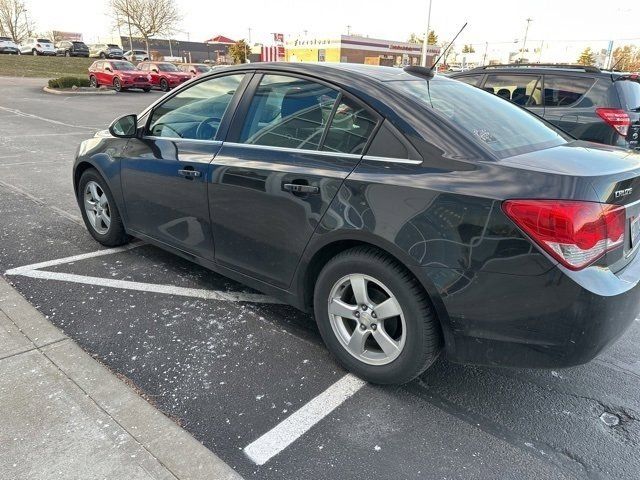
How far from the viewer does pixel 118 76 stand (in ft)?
89.1

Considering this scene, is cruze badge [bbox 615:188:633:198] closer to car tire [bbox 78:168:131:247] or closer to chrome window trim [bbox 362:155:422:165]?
chrome window trim [bbox 362:155:422:165]

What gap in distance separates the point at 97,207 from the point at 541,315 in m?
3.85

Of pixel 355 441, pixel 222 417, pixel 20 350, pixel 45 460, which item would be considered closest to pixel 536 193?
pixel 355 441

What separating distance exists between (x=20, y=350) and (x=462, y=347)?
2.47 metres

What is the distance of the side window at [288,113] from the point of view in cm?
290

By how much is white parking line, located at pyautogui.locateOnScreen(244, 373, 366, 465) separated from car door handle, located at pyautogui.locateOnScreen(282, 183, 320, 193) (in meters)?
1.07

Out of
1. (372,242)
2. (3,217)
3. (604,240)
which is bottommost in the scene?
(3,217)

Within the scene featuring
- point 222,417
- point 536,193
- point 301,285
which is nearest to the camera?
point 536,193

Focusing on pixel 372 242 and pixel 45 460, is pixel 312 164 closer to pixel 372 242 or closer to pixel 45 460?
pixel 372 242

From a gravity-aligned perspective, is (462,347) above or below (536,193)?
below

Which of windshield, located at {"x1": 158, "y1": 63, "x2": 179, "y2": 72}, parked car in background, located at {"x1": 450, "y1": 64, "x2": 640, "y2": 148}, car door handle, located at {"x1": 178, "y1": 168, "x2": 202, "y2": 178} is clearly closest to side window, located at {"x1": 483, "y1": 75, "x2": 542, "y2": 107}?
parked car in background, located at {"x1": 450, "y1": 64, "x2": 640, "y2": 148}

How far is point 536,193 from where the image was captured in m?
2.14

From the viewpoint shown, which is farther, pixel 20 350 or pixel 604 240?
pixel 20 350

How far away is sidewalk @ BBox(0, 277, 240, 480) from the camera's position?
2.13 metres
